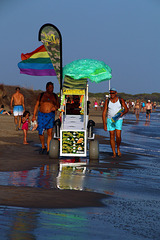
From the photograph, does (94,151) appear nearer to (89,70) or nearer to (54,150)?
(54,150)

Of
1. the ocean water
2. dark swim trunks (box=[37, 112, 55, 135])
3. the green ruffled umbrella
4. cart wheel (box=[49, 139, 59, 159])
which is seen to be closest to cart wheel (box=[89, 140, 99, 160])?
→ cart wheel (box=[49, 139, 59, 159])

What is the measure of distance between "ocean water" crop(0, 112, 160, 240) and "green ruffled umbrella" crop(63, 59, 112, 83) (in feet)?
10.1

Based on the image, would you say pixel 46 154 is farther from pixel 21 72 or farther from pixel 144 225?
pixel 144 225

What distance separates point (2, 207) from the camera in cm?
606

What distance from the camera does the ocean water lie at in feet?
16.8

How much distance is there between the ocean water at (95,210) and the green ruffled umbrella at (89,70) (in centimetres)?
309

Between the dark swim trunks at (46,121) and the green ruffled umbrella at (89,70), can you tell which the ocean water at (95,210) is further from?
the green ruffled umbrella at (89,70)

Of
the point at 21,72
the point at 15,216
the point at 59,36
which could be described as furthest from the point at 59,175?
the point at 21,72

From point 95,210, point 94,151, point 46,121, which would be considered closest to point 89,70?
point 46,121

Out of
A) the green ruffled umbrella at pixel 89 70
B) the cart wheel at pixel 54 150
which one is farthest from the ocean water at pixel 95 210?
the green ruffled umbrella at pixel 89 70

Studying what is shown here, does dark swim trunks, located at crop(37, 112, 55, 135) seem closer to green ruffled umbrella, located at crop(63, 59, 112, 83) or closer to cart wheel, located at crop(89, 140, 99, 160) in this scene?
green ruffled umbrella, located at crop(63, 59, 112, 83)

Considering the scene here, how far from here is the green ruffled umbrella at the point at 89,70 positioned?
12.8 meters

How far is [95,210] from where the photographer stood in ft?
20.5

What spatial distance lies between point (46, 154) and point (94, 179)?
4.15 m
